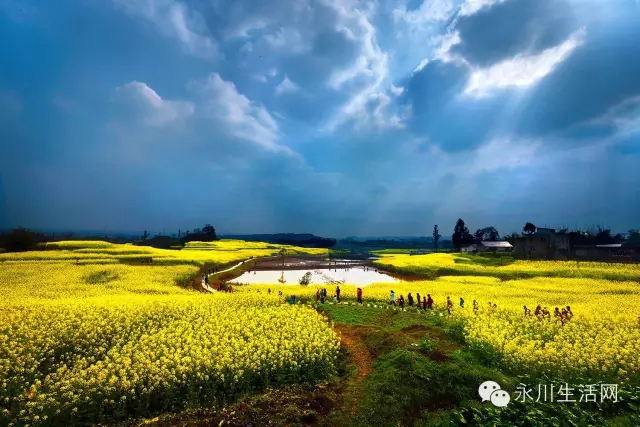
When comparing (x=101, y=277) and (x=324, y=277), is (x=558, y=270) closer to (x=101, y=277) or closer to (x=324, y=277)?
(x=324, y=277)

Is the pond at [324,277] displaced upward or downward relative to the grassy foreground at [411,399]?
downward

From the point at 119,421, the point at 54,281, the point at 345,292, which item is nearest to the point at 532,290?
the point at 345,292

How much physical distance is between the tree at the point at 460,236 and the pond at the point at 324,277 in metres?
56.8

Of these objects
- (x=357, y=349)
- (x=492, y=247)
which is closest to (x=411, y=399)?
(x=357, y=349)

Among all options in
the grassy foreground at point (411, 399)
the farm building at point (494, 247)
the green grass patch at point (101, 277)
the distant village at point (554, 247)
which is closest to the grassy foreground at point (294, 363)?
the grassy foreground at point (411, 399)

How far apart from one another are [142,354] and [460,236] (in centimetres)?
10661

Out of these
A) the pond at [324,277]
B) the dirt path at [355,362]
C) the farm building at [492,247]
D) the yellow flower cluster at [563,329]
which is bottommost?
the pond at [324,277]

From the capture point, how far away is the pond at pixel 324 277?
4408cm

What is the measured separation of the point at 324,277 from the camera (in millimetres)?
48969

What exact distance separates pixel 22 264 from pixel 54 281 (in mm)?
12068

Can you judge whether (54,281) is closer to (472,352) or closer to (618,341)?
(472,352)

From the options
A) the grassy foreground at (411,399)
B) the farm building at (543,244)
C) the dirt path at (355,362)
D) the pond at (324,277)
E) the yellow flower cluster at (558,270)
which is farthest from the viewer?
the farm building at (543,244)

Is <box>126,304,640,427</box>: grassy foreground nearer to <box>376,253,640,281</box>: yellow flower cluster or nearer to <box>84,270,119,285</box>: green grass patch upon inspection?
<box>84,270,119,285</box>: green grass patch

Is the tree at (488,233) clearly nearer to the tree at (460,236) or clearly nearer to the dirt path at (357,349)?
the tree at (460,236)
